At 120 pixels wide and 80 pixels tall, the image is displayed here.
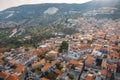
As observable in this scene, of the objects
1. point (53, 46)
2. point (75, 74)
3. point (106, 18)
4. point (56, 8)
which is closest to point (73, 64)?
point (75, 74)

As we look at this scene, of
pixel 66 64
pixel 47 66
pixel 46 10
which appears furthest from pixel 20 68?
pixel 46 10

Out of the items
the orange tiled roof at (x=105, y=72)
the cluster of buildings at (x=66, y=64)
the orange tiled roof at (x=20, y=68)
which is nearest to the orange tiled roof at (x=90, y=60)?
the cluster of buildings at (x=66, y=64)

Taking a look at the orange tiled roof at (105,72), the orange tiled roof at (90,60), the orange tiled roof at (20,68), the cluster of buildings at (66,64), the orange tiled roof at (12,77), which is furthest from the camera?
the orange tiled roof at (20,68)

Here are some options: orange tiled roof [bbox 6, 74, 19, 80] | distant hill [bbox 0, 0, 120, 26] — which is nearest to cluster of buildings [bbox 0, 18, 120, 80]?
orange tiled roof [bbox 6, 74, 19, 80]

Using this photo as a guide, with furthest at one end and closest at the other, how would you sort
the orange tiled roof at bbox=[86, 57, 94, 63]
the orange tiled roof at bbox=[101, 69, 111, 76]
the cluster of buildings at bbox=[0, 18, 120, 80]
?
1. the orange tiled roof at bbox=[86, 57, 94, 63]
2. the cluster of buildings at bbox=[0, 18, 120, 80]
3. the orange tiled roof at bbox=[101, 69, 111, 76]

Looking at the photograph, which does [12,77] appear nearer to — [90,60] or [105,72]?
[90,60]

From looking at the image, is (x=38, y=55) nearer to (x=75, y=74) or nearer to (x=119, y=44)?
(x=75, y=74)

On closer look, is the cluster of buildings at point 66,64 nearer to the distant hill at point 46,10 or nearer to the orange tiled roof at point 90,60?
the orange tiled roof at point 90,60

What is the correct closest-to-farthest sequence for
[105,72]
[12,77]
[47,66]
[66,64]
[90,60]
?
[105,72]
[12,77]
[47,66]
[66,64]
[90,60]

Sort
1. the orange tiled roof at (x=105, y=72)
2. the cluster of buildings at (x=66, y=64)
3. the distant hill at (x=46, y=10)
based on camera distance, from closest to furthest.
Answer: the orange tiled roof at (x=105, y=72), the cluster of buildings at (x=66, y=64), the distant hill at (x=46, y=10)

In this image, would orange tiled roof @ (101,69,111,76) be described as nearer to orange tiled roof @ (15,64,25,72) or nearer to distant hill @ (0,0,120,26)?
orange tiled roof @ (15,64,25,72)

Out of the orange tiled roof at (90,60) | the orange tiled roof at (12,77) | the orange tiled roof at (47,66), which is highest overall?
the orange tiled roof at (90,60)

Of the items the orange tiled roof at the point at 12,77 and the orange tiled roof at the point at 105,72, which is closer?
the orange tiled roof at the point at 105,72
